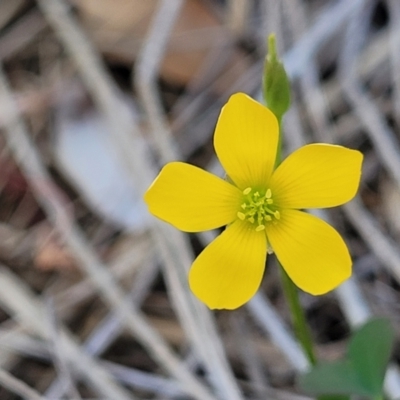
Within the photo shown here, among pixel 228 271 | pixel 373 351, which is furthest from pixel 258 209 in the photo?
pixel 373 351

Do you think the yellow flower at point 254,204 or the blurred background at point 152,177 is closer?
the yellow flower at point 254,204

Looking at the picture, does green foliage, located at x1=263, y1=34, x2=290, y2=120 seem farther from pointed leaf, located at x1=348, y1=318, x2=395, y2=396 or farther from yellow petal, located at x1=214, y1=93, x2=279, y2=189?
pointed leaf, located at x1=348, y1=318, x2=395, y2=396

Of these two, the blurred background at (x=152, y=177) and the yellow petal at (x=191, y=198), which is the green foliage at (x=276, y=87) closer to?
the yellow petal at (x=191, y=198)

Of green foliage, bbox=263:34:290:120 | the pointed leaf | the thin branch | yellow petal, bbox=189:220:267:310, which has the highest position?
green foliage, bbox=263:34:290:120

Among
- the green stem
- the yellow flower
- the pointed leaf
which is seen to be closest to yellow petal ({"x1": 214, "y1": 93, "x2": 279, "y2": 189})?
the yellow flower

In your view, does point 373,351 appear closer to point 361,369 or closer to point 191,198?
point 361,369

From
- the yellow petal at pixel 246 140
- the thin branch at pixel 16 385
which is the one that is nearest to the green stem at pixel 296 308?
the yellow petal at pixel 246 140
